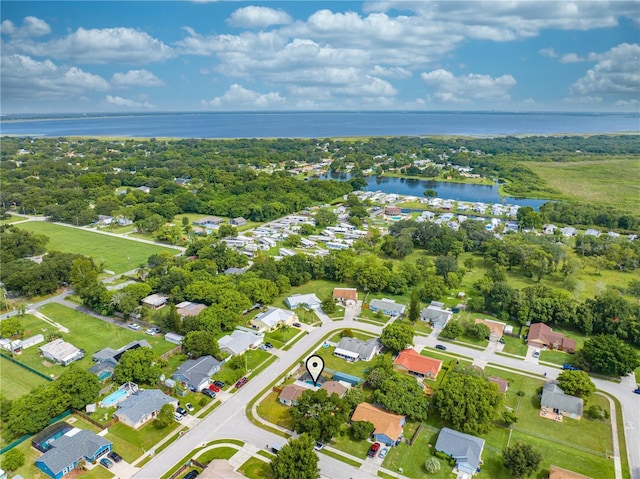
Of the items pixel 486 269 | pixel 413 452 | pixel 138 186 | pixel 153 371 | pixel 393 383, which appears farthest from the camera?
pixel 138 186

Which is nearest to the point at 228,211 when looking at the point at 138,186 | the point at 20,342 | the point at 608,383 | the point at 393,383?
the point at 138,186

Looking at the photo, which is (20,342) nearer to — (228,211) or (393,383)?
(393,383)

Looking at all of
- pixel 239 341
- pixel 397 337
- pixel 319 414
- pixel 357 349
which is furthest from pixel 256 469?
pixel 397 337

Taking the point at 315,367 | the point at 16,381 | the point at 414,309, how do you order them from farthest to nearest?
the point at 414,309
the point at 315,367
the point at 16,381

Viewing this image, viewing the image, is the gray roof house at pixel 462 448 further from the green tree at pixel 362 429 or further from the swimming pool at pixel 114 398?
the swimming pool at pixel 114 398

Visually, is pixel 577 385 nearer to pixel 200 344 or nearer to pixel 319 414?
pixel 319 414

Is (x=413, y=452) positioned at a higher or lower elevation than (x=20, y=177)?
lower

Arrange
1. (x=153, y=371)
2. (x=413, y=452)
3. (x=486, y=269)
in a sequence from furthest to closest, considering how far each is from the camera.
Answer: (x=486, y=269) → (x=153, y=371) → (x=413, y=452)
